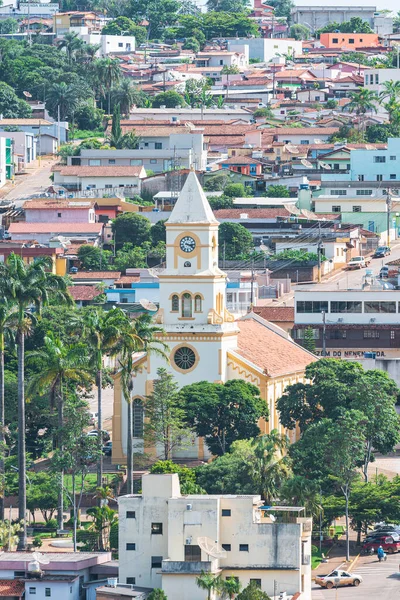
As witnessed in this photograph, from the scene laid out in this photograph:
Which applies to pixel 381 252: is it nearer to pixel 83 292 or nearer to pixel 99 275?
pixel 99 275

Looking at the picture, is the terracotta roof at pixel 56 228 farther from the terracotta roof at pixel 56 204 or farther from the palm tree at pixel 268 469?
the palm tree at pixel 268 469

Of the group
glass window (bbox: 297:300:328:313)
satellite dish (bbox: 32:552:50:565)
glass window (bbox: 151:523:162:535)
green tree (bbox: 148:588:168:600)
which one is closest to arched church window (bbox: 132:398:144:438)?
glass window (bbox: 297:300:328:313)

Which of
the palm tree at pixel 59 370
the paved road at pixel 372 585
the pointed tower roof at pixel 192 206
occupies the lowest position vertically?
the paved road at pixel 372 585

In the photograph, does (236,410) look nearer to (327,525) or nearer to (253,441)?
(253,441)

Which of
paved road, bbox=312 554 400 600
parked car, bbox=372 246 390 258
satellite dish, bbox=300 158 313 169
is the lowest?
paved road, bbox=312 554 400 600

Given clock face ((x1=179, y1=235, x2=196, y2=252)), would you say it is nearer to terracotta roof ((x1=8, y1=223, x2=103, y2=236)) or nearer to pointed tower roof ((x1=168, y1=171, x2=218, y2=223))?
pointed tower roof ((x1=168, y1=171, x2=218, y2=223))

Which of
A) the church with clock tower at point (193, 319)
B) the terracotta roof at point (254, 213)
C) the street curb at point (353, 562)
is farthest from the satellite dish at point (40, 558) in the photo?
the terracotta roof at point (254, 213)
